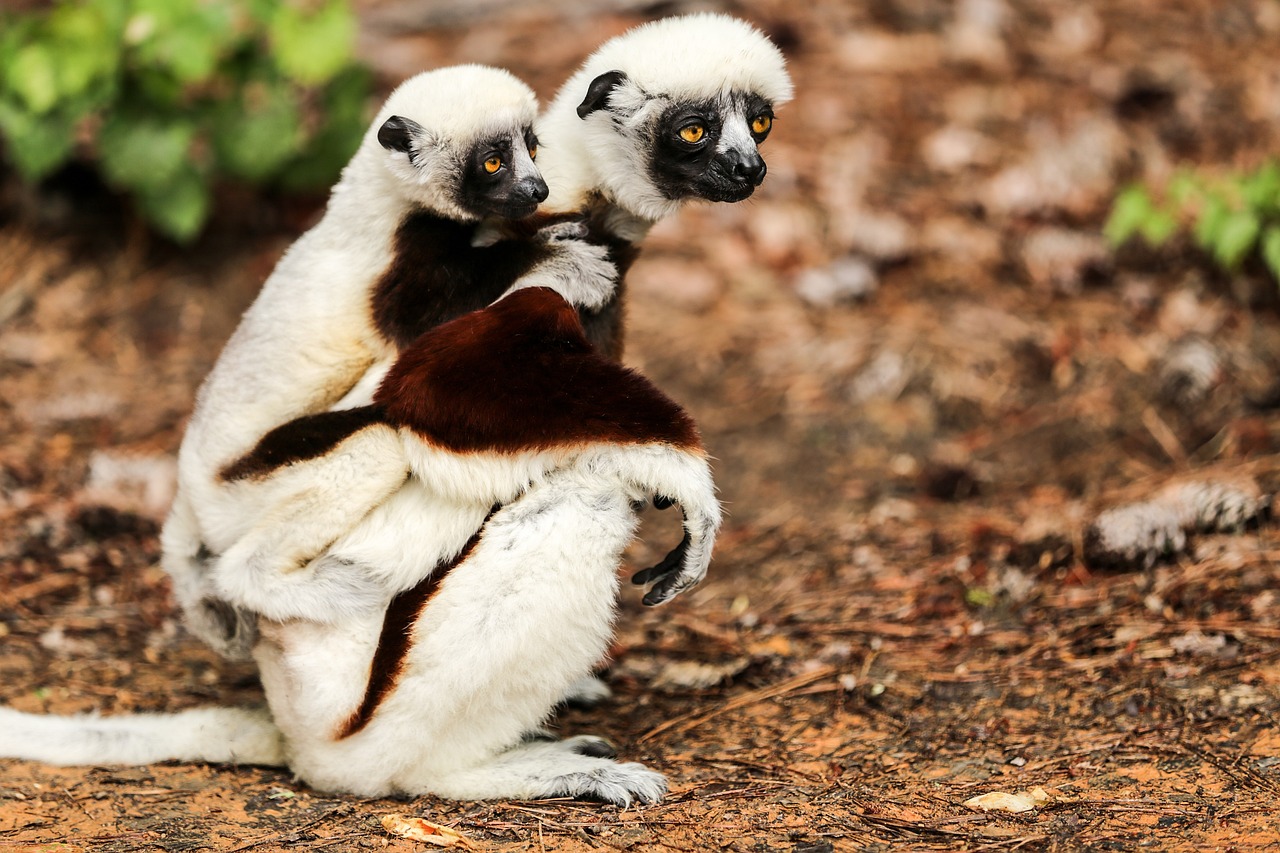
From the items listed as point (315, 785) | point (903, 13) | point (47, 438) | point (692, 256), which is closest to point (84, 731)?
point (315, 785)

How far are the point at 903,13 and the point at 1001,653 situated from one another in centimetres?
688

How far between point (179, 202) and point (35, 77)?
44.0 inches

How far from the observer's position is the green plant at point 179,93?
768 centimetres

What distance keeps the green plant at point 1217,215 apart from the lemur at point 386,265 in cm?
495

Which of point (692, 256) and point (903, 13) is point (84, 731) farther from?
point (903, 13)

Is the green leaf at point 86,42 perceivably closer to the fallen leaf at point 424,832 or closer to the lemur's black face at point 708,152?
the lemur's black face at point 708,152

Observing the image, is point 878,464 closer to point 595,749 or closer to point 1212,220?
point 1212,220

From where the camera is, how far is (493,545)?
159 inches

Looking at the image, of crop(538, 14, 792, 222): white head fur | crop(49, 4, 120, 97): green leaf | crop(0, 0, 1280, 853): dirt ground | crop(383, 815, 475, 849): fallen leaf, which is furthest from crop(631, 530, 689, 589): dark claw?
crop(49, 4, 120, 97): green leaf

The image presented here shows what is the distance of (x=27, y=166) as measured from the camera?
7840mm

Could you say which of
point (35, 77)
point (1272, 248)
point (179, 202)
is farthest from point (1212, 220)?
point (35, 77)

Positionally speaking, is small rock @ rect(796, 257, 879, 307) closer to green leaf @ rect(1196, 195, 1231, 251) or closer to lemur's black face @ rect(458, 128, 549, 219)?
green leaf @ rect(1196, 195, 1231, 251)

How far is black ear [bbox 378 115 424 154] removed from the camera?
4223 millimetres

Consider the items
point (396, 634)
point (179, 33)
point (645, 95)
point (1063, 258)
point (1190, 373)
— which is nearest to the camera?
point (396, 634)
